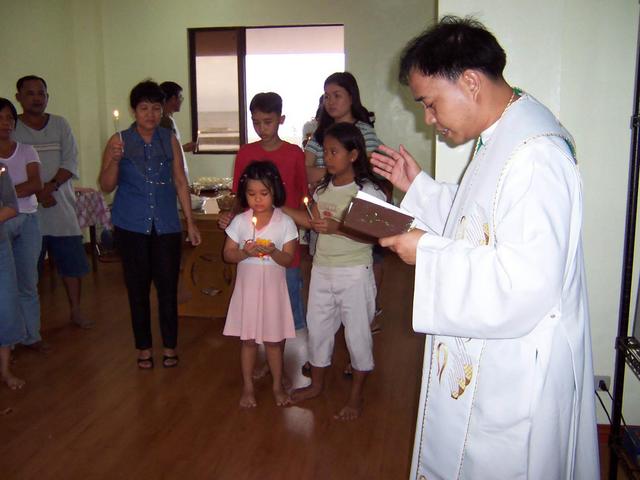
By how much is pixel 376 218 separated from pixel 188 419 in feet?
5.89

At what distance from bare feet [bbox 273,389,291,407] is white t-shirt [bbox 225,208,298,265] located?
0.65 meters

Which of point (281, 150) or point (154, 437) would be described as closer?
point (154, 437)

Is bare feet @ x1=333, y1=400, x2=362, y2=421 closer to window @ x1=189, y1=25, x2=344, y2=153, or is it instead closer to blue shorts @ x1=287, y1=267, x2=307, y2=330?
blue shorts @ x1=287, y1=267, x2=307, y2=330

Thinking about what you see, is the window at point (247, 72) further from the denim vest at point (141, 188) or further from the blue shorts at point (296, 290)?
the blue shorts at point (296, 290)

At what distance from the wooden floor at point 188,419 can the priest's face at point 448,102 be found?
5.00 ft

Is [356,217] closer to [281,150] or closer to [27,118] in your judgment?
[281,150]

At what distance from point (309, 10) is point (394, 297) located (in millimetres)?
3555

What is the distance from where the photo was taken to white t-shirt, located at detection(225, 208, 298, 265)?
285cm

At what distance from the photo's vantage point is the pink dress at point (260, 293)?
112 inches

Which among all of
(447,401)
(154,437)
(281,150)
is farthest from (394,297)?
(447,401)

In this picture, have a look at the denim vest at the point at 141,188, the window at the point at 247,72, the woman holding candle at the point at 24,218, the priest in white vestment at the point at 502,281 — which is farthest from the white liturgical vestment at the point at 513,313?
the window at the point at 247,72

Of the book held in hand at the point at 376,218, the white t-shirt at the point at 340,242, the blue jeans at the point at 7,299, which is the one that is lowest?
the blue jeans at the point at 7,299

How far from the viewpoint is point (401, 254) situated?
1.37m

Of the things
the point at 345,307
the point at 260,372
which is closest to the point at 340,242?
the point at 345,307
